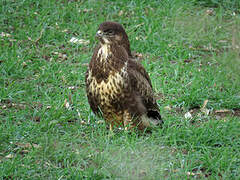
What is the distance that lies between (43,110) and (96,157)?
128 cm

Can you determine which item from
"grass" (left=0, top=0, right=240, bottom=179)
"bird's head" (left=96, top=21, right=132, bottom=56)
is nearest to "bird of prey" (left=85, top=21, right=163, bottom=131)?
"bird's head" (left=96, top=21, right=132, bottom=56)

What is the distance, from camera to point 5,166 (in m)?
4.05

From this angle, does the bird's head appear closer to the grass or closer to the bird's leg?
the grass

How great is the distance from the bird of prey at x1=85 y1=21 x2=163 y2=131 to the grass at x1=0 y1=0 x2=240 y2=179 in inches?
8.0

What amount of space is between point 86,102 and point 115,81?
1.14 m

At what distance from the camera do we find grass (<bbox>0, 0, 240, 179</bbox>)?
4.23m

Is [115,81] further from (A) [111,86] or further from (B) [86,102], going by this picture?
(B) [86,102]

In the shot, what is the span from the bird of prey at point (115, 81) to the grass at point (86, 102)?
0.20 meters

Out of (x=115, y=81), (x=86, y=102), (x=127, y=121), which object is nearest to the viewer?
(x=115, y=81)

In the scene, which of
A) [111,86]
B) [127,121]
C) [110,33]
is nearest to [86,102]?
[127,121]

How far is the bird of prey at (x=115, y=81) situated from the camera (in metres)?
4.66

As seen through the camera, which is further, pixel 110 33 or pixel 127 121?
pixel 127 121

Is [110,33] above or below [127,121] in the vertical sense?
above

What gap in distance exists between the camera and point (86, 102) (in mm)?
5691
